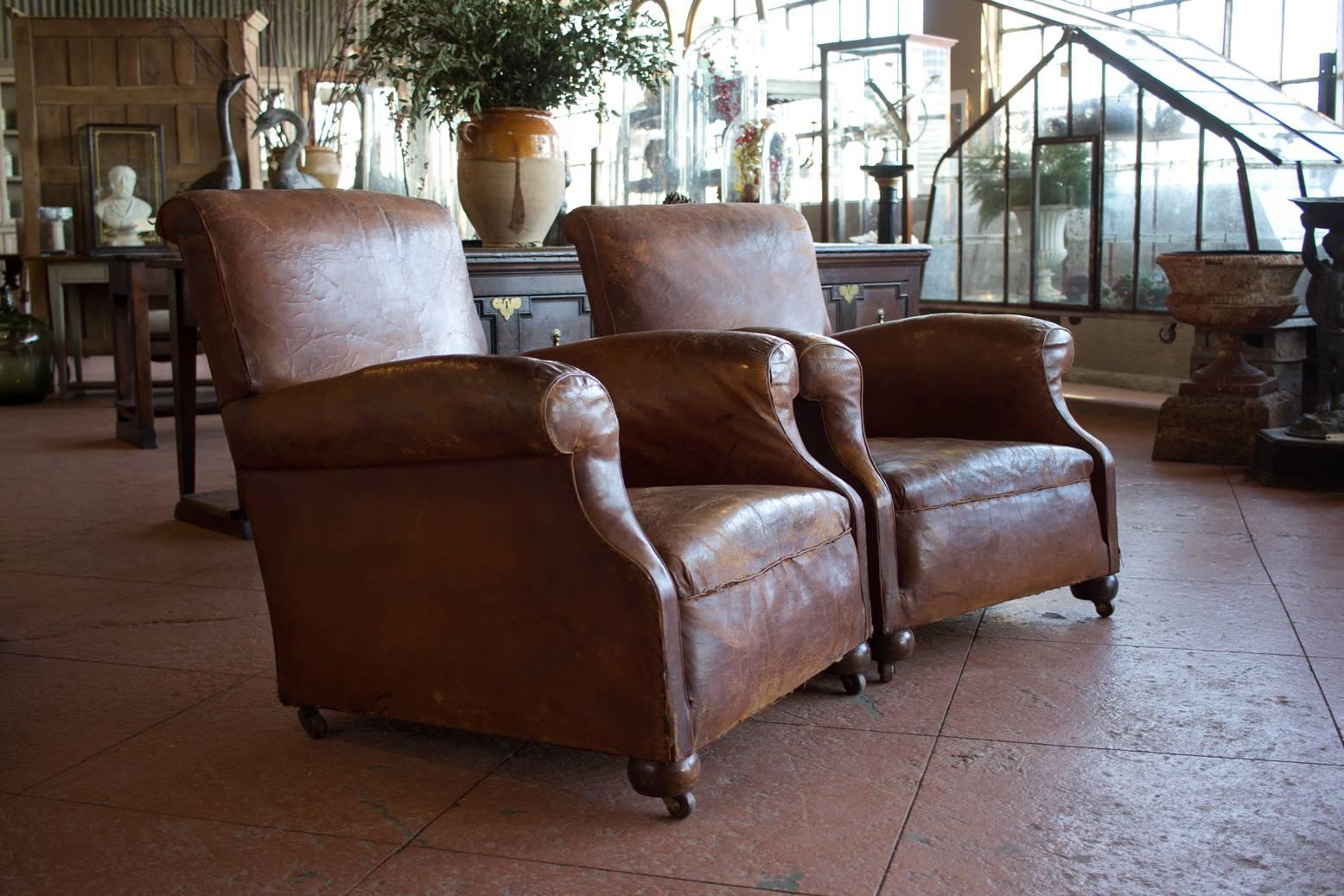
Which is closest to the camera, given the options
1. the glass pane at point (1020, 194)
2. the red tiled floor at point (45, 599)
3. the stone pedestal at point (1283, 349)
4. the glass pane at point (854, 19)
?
the red tiled floor at point (45, 599)

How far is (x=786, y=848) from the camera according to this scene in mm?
1727

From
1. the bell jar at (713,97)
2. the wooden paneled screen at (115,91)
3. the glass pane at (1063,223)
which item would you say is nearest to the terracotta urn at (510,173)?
the bell jar at (713,97)

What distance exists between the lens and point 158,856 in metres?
1.73

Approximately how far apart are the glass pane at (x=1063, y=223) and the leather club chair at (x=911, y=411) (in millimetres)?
3915

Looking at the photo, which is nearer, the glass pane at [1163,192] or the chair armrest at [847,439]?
the chair armrest at [847,439]

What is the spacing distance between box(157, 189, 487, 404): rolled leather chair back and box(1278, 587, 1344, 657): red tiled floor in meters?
1.67

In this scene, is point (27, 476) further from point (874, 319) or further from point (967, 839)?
point (967, 839)

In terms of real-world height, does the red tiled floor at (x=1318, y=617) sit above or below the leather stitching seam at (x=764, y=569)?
below

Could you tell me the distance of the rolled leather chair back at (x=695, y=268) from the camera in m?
2.71

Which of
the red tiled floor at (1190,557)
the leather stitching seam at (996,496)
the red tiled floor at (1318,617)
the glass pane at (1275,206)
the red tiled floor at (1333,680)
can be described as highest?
the glass pane at (1275,206)

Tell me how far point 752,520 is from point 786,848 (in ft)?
1.56

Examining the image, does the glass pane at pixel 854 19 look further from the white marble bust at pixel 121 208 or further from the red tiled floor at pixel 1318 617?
the red tiled floor at pixel 1318 617

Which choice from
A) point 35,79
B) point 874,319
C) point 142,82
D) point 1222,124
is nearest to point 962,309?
point 1222,124

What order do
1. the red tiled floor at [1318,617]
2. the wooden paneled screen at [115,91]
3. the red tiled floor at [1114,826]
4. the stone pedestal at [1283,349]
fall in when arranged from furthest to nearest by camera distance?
the wooden paneled screen at [115,91] < the stone pedestal at [1283,349] < the red tiled floor at [1318,617] < the red tiled floor at [1114,826]
